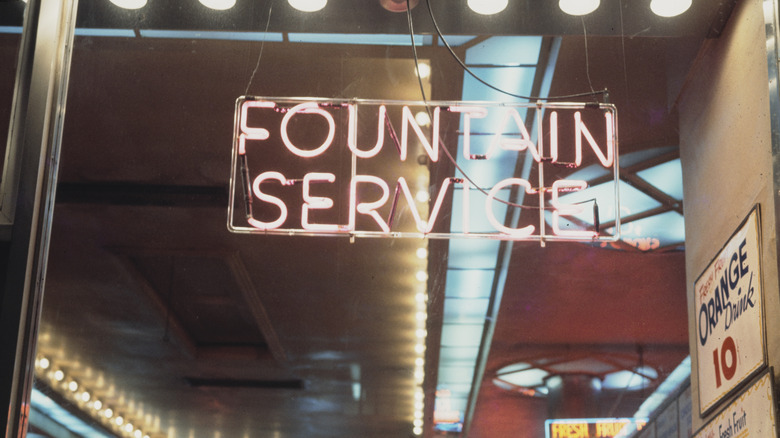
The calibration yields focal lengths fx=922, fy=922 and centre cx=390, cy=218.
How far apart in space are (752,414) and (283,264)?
586cm

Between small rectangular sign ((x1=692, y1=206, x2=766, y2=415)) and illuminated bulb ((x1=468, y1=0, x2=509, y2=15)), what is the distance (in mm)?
1394

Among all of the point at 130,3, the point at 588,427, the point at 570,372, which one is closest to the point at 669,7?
the point at 130,3

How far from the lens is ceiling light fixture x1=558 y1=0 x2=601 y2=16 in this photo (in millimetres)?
4074

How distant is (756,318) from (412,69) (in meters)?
2.64

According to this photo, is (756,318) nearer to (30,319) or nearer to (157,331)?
(30,319)

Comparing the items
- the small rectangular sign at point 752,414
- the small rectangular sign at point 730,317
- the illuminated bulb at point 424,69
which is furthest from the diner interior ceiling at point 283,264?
the small rectangular sign at point 752,414

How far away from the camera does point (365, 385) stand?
11945mm

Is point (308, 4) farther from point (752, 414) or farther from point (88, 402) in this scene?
point (88, 402)

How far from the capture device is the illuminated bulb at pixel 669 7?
405 centimetres

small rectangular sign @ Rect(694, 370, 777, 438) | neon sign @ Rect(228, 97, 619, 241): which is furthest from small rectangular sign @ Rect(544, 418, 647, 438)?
small rectangular sign @ Rect(694, 370, 777, 438)

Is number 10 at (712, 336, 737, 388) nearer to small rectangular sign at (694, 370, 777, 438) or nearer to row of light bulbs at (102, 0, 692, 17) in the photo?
small rectangular sign at (694, 370, 777, 438)

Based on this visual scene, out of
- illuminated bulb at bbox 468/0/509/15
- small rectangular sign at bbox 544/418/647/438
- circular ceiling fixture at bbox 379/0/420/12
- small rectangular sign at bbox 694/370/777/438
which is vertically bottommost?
small rectangular sign at bbox 694/370/777/438

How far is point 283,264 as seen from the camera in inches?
344

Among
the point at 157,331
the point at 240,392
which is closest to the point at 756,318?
the point at 157,331
